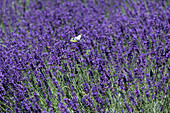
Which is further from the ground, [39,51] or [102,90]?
[39,51]

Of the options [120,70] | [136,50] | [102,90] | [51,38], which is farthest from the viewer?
[51,38]

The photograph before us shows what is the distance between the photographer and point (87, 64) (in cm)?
296

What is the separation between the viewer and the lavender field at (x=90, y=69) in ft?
8.43

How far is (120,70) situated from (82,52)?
0.56 m

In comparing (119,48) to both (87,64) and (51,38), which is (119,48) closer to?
(87,64)

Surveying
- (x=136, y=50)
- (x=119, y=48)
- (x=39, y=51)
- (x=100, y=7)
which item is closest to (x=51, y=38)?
(x=39, y=51)

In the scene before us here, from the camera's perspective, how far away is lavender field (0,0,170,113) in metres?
2.57

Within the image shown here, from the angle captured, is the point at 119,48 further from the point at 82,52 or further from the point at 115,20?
the point at 115,20

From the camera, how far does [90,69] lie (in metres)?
2.89

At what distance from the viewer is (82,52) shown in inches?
120

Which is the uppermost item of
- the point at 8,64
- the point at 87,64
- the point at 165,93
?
the point at 8,64

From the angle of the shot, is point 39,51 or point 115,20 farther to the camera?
point 115,20

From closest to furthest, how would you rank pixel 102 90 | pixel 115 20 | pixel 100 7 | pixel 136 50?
pixel 102 90 → pixel 136 50 → pixel 115 20 → pixel 100 7

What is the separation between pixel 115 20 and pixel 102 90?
1609 mm
